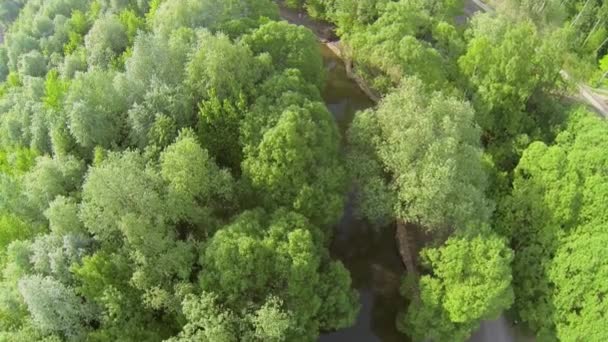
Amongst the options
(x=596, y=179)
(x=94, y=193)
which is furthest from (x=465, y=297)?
(x=94, y=193)

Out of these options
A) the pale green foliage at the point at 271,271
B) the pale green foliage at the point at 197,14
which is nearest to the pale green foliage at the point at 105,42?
the pale green foliage at the point at 197,14

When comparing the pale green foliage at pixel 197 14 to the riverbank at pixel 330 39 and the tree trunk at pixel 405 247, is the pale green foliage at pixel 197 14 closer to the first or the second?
the riverbank at pixel 330 39

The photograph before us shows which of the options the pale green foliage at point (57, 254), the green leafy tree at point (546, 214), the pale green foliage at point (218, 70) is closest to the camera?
the pale green foliage at point (57, 254)

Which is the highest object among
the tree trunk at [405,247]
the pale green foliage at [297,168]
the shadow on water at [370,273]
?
the pale green foliage at [297,168]

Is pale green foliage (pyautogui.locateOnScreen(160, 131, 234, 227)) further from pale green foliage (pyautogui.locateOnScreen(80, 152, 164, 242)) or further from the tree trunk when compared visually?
the tree trunk

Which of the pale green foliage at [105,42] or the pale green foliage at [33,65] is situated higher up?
the pale green foliage at [105,42]

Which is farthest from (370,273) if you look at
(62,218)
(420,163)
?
(62,218)

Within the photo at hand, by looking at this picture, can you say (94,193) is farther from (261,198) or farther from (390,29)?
(390,29)
